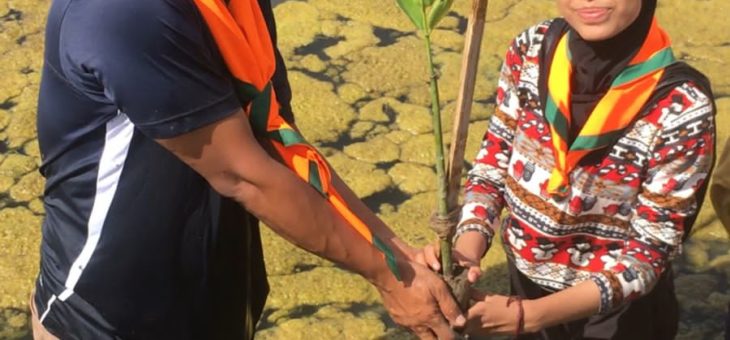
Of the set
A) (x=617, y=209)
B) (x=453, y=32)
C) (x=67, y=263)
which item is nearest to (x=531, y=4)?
(x=453, y=32)

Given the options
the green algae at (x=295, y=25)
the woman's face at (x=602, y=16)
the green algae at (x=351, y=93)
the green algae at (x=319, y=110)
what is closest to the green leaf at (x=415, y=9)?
the woman's face at (x=602, y=16)

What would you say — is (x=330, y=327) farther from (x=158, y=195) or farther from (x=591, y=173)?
(x=158, y=195)

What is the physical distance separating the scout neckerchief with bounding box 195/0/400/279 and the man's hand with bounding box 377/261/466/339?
0.03 meters

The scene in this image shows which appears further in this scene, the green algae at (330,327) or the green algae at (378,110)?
the green algae at (378,110)

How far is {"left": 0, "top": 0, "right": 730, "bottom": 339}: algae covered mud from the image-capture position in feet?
9.47

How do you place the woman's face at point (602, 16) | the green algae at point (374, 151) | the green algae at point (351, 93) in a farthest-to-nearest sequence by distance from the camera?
the green algae at point (351, 93) < the green algae at point (374, 151) < the woman's face at point (602, 16)

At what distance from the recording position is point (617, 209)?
5.88 feet

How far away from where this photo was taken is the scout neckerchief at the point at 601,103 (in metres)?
1.69

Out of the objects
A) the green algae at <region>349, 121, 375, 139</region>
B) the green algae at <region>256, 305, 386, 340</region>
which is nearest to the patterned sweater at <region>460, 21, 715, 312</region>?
the green algae at <region>256, 305, 386, 340</region>

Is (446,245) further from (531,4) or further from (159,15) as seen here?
(531,4)

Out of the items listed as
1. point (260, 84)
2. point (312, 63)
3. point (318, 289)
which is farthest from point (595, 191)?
point (312, 63)

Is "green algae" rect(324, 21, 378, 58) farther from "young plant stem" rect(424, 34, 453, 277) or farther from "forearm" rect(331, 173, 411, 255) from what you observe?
"young plant stem" rect(424, 34, 453, 277)

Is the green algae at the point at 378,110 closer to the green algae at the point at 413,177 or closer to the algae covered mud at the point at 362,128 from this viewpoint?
the algae covered mud at the point at 362,128

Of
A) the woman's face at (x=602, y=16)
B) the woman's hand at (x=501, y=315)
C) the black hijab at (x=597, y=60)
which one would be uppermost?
the woman's face at (x=602, y=16)
